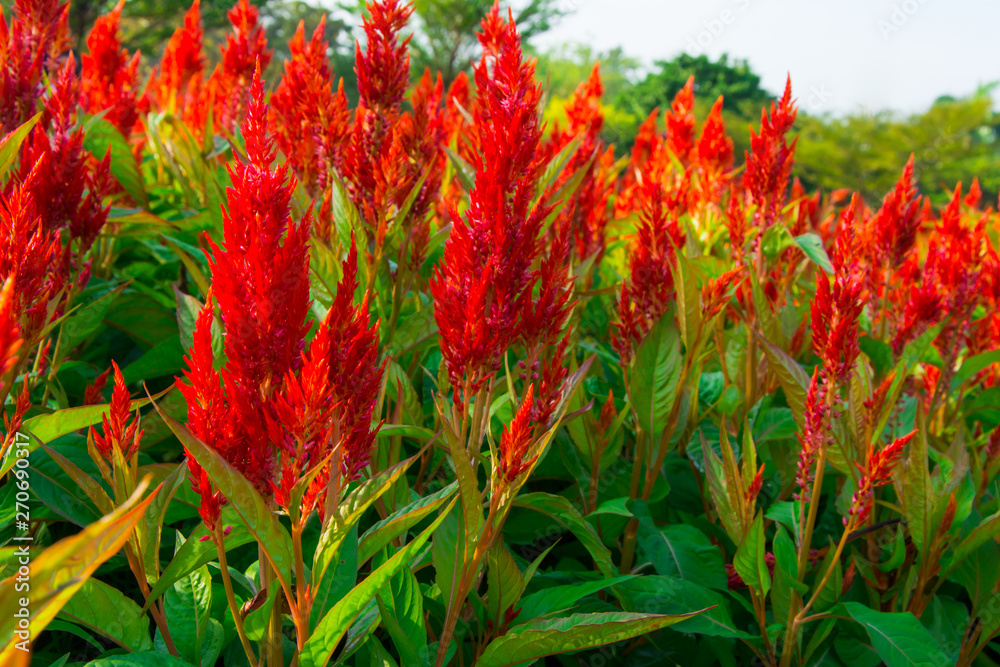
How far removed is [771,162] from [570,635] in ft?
5.64

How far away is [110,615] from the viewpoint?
1.21 meters

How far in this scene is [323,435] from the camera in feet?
3.12

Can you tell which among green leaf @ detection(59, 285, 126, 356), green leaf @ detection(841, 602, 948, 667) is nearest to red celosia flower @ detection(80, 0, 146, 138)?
green leaf @ detection(59, 285, 126, 356)

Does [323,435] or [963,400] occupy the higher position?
[323,435]

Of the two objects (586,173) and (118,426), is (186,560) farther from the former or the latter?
(586,173)

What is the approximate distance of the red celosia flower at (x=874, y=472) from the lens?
4.42 ft

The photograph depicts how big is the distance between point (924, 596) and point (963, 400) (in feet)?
4.58

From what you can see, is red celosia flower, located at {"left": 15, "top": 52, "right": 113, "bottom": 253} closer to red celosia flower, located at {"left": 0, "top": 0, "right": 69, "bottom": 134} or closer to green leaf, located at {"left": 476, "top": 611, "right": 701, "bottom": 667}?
red celosia flower, located at {"left": 0, "top": 0, "right": 69, "bottom": 134}

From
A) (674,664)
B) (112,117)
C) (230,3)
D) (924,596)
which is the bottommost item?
(674,664)

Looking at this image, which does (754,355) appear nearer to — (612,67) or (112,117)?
(112,117)

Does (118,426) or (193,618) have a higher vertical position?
(118,426)

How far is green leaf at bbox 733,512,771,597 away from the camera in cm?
157

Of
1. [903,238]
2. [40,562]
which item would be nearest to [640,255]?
[903,238]

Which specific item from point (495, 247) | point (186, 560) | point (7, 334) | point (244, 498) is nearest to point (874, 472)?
point (495, 247)
